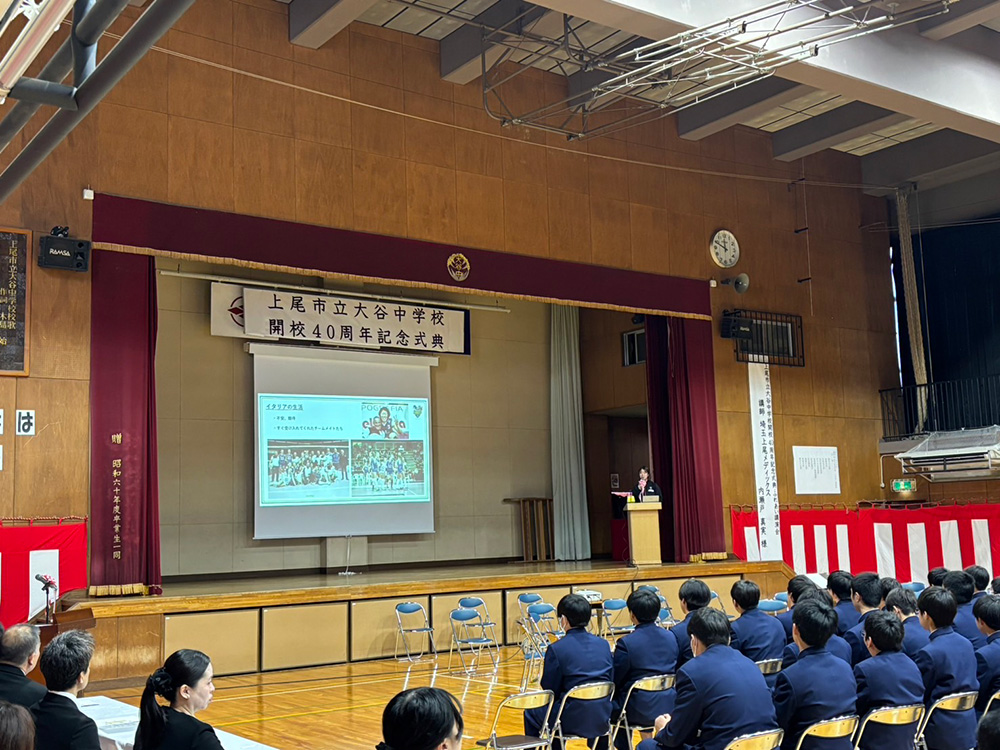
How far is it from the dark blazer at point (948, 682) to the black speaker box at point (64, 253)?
7657 mm

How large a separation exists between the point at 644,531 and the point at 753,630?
23.6 ft

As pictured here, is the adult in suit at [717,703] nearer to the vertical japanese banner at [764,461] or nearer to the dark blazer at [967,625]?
the dark blazer at [967,625]

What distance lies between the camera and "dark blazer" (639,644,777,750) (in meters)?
3.80

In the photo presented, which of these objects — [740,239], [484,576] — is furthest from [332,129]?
[740,239]

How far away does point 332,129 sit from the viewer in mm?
10844

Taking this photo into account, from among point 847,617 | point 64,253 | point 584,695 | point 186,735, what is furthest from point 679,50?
point 186,735

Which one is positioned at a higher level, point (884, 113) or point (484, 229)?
point (884, 113)

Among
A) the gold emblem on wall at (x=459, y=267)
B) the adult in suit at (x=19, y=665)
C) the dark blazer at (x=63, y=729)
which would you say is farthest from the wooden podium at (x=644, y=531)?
the dark blazer at (x=63, y=729)

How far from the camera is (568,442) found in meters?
15.7

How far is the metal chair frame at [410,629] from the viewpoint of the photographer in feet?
32.3

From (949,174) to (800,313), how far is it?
3289 millimetres

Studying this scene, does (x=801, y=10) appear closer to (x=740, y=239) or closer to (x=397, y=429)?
(x=740, y=239)

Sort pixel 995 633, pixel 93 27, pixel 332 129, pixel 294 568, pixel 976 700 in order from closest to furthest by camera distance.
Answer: pixel 93 27 < pixel 976 700 < pixel 995 633 < pixel 332 129 < pixel 294 568

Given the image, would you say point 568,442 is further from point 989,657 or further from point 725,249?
point 989,657
